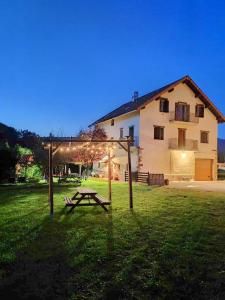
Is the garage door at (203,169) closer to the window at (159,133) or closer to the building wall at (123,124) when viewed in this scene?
the window at (159,133)

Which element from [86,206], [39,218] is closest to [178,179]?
[86,206]

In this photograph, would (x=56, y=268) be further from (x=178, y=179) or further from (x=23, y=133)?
(x=23, y=133)

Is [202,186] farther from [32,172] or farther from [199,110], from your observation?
[32,172]

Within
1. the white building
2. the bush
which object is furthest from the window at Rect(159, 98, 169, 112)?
the bush

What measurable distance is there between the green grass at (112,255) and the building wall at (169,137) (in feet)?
68.2

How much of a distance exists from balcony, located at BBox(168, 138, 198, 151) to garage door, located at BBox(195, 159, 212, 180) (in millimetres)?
1723

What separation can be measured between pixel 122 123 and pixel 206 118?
8565 mm

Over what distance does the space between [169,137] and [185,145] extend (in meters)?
1.93

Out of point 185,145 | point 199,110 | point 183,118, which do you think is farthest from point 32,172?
point 199,110

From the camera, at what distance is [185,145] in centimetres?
3406

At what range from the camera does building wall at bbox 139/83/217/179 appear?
32.1 m

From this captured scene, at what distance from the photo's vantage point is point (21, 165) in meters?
30.5

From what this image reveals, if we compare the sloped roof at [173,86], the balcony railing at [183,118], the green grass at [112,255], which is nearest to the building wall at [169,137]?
the balcony railing at [183,118]

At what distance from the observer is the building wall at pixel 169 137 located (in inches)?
1265
